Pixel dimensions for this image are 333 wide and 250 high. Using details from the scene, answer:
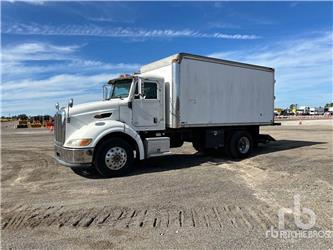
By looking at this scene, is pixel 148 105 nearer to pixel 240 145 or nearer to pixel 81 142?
pixel 81 142

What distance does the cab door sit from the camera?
33.1ft

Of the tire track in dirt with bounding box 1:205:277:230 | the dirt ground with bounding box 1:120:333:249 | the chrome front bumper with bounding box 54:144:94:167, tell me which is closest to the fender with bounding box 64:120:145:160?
the chrome front bumper with bounding box 54:144:94:167

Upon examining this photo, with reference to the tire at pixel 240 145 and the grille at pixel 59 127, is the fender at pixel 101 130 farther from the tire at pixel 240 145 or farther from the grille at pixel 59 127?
the tire at pixel 240 145

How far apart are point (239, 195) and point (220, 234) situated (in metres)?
2.20

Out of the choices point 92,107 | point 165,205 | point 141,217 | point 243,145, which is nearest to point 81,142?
point 92,107

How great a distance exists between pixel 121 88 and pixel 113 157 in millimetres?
2329

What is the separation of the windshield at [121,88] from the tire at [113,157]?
1.57 meters

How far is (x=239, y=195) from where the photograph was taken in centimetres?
690

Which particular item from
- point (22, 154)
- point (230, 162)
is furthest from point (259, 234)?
point (22, 154)

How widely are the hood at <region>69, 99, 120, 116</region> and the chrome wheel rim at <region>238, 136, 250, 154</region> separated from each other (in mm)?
5136

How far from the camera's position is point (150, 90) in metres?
10.4

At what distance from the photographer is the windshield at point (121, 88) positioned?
33.4 ft

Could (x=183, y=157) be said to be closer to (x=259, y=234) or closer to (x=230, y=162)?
(x=230, y=162)

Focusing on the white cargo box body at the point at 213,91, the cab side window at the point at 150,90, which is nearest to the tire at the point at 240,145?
the white cargo box body at the point at 213,91
